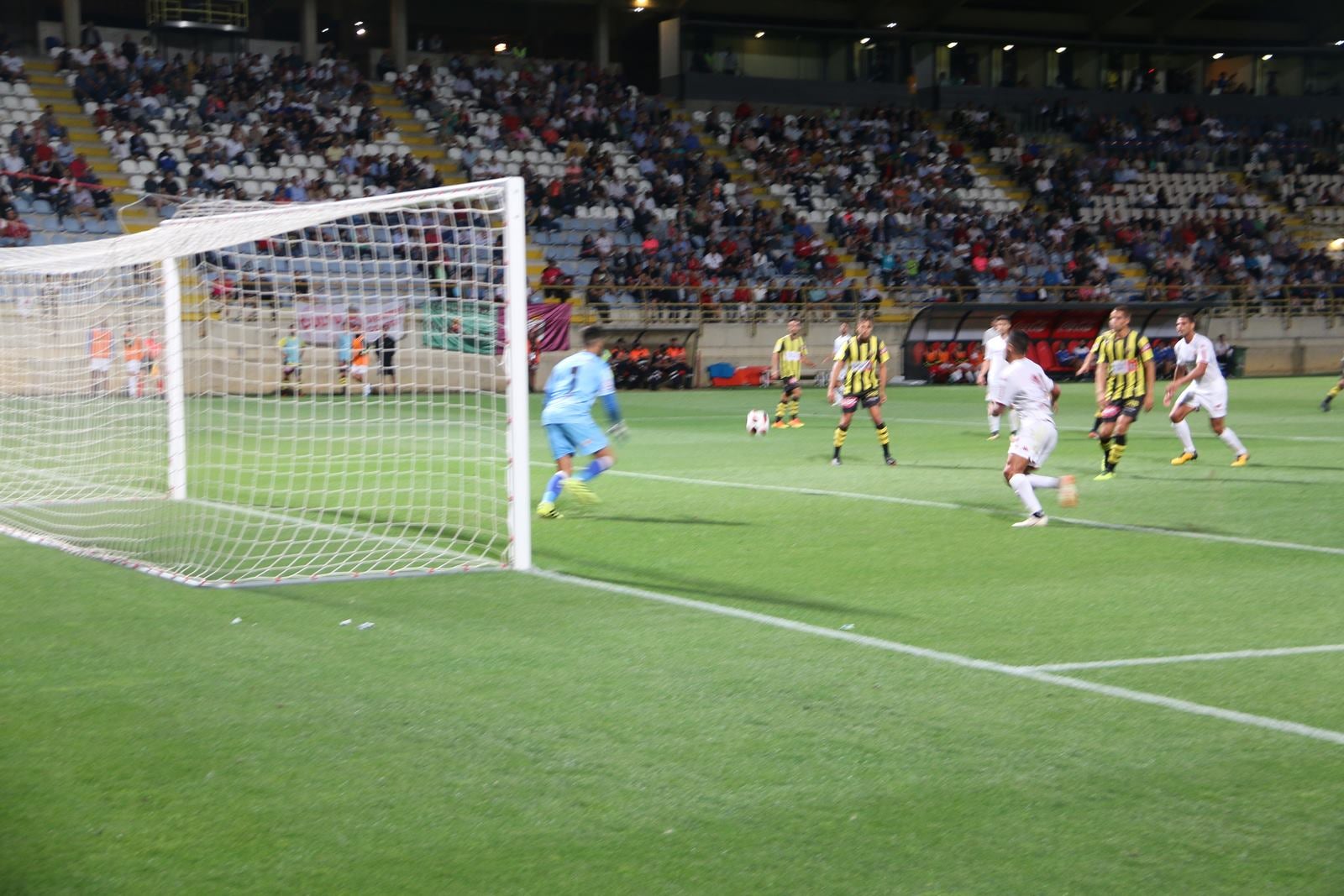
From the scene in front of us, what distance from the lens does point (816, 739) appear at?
18.3ft

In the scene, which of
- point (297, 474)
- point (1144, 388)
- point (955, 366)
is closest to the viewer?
point (297, 474)

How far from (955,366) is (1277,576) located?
97.9ft

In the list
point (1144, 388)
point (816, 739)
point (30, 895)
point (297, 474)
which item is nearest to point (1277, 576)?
point (816, 739)

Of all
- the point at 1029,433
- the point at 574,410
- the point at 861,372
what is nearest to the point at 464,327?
the point at 574,410

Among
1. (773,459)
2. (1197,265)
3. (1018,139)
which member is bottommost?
(773,459)

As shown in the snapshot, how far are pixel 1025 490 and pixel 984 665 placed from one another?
16.8 feet

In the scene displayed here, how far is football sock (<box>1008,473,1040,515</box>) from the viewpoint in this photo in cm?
1175

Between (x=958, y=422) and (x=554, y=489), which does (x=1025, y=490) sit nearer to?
(x=554, y=489)

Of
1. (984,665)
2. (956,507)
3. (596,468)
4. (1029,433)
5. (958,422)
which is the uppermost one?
(1029,433)

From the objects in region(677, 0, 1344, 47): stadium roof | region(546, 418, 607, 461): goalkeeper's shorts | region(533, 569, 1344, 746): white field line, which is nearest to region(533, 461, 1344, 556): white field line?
region(546, 418, 607, 461): goalkeeper's shorts

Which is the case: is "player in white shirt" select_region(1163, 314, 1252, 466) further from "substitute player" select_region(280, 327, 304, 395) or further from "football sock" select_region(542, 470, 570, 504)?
"substitute player" select_region(280, 327, 304, 395)

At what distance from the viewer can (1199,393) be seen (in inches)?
672

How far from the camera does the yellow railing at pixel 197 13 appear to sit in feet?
124

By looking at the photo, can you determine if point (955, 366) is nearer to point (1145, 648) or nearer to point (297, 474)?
point (297, 474)
